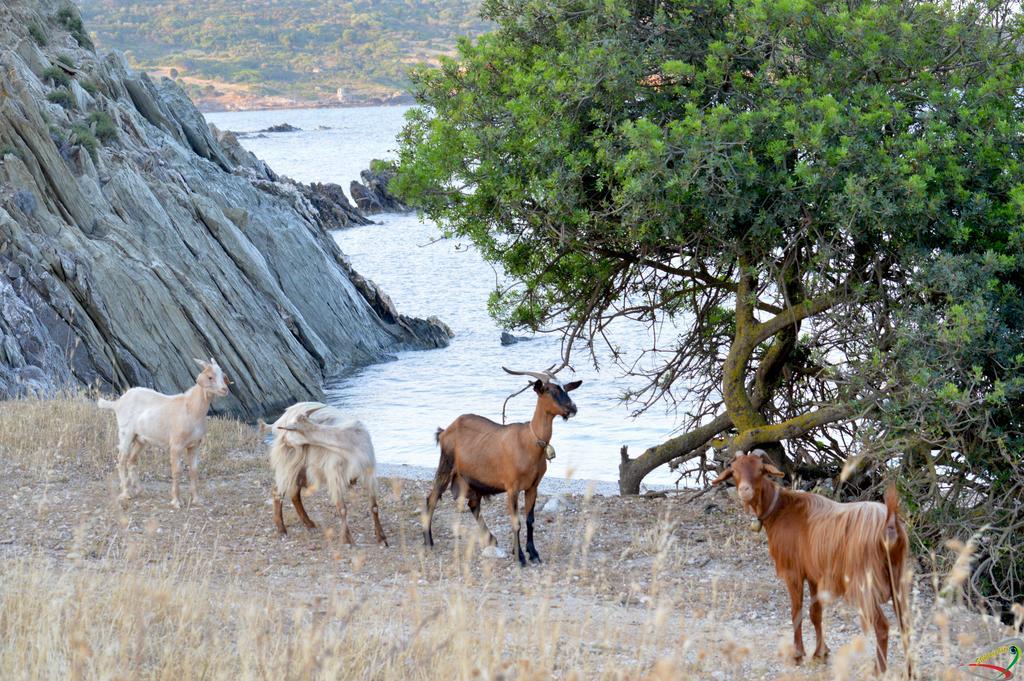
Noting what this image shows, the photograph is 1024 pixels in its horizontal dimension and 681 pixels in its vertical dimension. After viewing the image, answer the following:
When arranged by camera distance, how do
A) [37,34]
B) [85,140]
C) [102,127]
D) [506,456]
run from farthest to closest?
[37,34] < [102,127] < [85,140] < [506,456]

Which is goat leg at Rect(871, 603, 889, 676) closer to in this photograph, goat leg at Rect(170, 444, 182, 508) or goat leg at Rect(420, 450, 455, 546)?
goat leg at Rect(420, 450, 455, 546)

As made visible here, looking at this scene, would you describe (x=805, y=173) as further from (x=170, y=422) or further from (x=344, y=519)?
(x=170, y=422)

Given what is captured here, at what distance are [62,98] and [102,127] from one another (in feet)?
5.71

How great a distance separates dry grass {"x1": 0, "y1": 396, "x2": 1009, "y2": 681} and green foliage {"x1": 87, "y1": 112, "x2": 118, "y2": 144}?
46.7 ft

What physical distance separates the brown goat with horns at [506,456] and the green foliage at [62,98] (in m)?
22.2

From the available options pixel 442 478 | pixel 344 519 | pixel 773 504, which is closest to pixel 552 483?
pixel 442 478

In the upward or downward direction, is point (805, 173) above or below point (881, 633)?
above

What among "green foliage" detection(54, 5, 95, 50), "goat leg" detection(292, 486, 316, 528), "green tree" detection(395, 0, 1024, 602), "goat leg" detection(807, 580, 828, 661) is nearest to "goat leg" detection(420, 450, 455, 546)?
"goat leg" detection(292, 486, 316, 528)

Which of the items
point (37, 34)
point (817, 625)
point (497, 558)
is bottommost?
point (497, 558)

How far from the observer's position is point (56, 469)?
13039 mm

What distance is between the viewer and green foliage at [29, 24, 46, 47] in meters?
34.5

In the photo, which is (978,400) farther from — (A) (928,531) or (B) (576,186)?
(B) (576,186)

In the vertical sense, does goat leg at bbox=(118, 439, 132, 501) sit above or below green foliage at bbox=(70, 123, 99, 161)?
below

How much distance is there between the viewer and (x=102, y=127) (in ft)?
93.9
